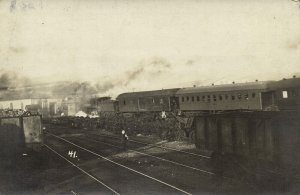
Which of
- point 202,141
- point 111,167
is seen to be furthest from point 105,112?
point 202,141

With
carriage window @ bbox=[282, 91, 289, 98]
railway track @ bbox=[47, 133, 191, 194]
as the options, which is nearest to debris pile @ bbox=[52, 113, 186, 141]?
carriage window @ bbox=[282, 91, 289, 98]

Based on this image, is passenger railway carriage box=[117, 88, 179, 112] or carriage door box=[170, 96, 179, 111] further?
passenger railway carriage box=[117, 88, 179, 112]

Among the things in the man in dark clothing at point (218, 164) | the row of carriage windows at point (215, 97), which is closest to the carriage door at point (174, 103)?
the row of carriage windows at point (215, 97)

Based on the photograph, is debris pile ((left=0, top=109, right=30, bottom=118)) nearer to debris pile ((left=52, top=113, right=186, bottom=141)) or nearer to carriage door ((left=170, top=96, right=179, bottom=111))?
debris pile ((left=52, top=113, right=186, bottom=141))

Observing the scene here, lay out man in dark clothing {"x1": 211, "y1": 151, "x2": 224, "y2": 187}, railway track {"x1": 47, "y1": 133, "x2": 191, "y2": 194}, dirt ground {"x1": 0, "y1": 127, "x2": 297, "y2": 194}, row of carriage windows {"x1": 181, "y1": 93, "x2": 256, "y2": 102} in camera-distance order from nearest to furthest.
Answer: dirt ground {"x1": 0, "y1": 127, "x2": 297, "y2": 194}
railway track {"x1": 47, "y1": 133, "x2": 191, "y2": 194}
man in dark clothing {"x1": 211, "y1": 151, "x2": 224, "y2": 187}
row of carriage windows {"x1": 181, "y1": 93, "x2": 256, "y2": 102}

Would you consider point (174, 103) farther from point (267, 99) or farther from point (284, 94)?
point (284, 94)

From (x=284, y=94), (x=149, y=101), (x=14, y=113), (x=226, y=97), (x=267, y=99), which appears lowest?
(x=14, y=113)

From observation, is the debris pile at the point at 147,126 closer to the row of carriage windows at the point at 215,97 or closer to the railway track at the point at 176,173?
the row of carriage windows at the point at 215,97

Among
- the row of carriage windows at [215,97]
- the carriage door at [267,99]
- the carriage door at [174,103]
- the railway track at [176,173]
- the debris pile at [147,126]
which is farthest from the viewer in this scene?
the carriage door at [174,103]

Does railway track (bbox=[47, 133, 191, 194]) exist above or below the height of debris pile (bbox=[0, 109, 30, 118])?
below

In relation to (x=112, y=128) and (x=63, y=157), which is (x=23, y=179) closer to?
(x=63, y=157)

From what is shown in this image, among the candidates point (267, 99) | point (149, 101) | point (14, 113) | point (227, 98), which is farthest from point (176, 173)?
point (149, 101)
